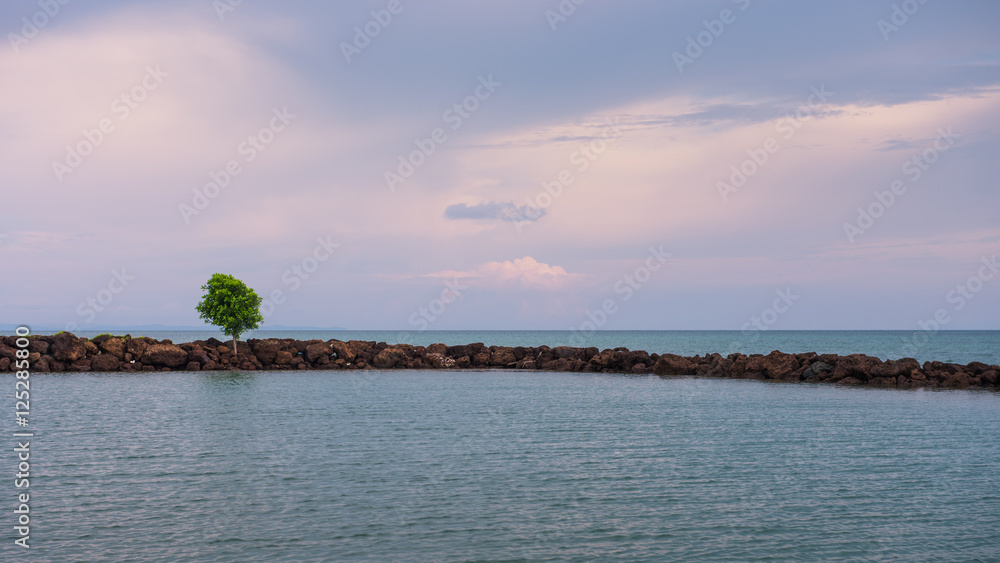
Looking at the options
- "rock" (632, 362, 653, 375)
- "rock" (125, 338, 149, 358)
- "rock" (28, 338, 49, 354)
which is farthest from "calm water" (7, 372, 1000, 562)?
"rock" (28, 338, 49, 354)

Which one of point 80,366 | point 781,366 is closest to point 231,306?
point 80,366

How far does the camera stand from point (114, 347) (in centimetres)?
6775

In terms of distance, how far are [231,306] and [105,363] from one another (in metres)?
12.6

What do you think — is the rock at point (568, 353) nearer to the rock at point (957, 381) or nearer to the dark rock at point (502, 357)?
the dark rock at point (502, 357)

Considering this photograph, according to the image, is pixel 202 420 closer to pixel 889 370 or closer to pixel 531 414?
pixel 531 414

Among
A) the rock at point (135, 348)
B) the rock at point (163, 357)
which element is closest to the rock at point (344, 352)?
the rock at point (163, 357)

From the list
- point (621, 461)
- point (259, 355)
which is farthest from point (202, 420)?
point (259, 355)

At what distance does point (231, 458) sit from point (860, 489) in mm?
20728

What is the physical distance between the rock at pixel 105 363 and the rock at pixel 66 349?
1.39 m

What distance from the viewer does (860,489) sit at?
2155cm

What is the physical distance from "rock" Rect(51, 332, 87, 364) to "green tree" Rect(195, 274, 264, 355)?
39.1 ft

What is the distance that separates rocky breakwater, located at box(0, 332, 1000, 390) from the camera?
53969 mm

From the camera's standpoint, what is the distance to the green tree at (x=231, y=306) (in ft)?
241

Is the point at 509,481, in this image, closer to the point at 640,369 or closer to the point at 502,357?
the point at 640,369
